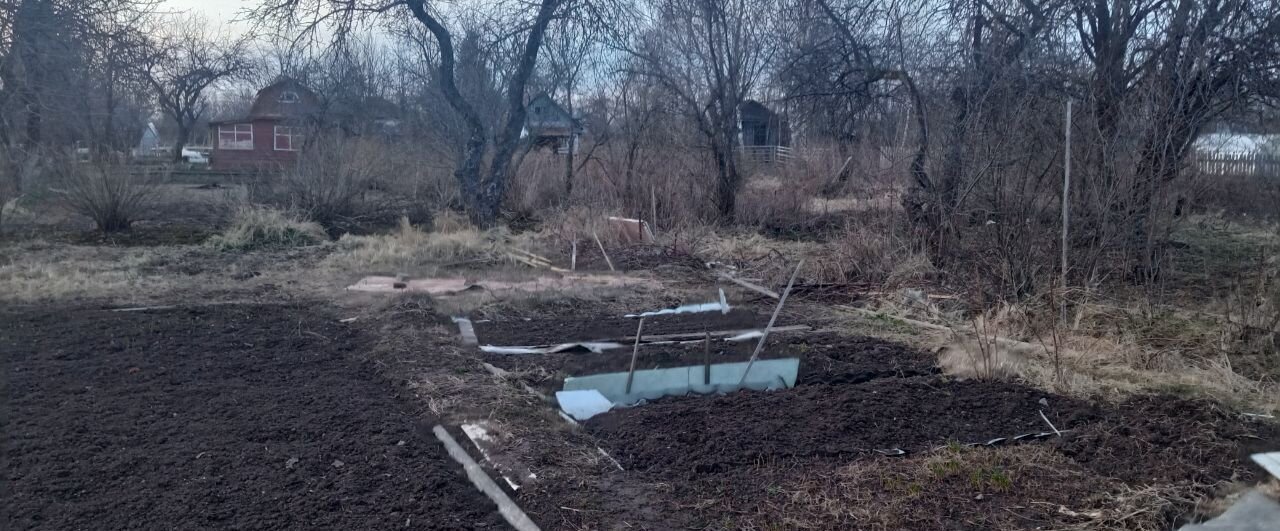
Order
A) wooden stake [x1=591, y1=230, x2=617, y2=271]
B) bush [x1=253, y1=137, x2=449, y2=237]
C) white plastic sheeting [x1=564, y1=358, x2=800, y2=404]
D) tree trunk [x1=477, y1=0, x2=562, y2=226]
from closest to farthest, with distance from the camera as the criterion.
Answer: white plastic sheeting [x1=564, y1=358, x2=800, y2=404], wooden stake [x1=591, y1=230, x2=617, y2=271], bush [x1=253, y1=137, x2=449, y2=237], tree trunk [x1=477, y1=0, x2=562, y2=226]

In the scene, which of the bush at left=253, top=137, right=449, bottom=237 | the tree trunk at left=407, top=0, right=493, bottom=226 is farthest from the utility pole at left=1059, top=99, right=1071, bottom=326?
the tree trunk at left=407, top=0, right=493, bottom=226

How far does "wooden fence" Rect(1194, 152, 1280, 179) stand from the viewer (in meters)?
9.51

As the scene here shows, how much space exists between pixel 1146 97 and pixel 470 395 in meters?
5.98

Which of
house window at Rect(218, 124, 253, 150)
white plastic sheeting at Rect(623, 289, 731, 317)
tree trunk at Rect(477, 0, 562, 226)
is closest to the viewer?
white plastic sheeting at Rect(623, 289, 731, 317)

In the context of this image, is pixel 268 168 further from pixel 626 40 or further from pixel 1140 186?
pixel 1140 186

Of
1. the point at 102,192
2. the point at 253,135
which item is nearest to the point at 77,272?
the point at 102,192

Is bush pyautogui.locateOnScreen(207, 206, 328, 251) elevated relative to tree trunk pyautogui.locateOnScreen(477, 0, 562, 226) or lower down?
lower down

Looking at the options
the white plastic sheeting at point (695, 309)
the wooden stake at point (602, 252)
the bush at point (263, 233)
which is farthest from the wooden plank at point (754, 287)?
the bush at point (263, 233)

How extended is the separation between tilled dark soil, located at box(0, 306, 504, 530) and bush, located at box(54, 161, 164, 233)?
7727 mm

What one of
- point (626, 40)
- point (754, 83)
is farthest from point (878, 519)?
point (754, 83)

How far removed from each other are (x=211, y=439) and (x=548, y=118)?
24.4m

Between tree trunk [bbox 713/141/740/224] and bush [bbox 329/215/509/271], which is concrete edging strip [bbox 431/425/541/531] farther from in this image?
tree trunk [bbox 713/141/740/224]

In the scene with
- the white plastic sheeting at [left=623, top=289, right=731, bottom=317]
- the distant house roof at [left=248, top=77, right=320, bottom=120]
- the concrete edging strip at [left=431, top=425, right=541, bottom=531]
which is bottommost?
the concrete edging strip at [left=431, top=425, right=541, bottom=531]

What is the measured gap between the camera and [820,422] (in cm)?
508
